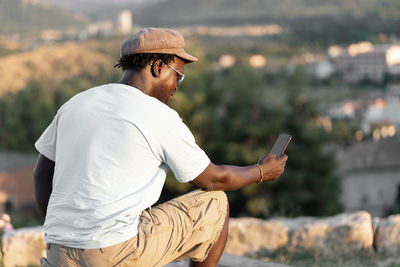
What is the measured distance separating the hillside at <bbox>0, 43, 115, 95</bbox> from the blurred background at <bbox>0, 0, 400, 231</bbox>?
259 mm

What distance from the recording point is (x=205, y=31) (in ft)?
436

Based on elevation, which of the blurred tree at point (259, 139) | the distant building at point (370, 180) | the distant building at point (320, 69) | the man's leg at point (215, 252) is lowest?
the distant building at point (320, 69)

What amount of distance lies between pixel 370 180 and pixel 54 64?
159 ft

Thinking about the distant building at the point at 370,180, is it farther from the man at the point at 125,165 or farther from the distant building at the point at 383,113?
the man at the point at 125,165

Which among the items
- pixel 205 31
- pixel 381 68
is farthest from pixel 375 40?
pixel 205 31

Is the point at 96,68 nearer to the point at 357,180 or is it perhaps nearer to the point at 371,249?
the point at 357,180

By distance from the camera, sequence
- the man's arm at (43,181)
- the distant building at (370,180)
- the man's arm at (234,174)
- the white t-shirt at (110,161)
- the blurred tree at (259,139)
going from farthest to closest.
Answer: the distant building at (370,180), the blurred tree at (259,139), the man's arm at (43,181), the man's arm at (234,174), the white t-shirt at (110,161)

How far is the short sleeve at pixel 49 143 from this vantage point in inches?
91.4

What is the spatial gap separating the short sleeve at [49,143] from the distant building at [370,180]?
29.6m

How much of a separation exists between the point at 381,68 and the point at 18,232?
4373 inches

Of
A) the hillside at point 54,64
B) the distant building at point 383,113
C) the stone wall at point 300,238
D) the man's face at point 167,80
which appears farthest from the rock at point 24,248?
the distant building at point 383,113

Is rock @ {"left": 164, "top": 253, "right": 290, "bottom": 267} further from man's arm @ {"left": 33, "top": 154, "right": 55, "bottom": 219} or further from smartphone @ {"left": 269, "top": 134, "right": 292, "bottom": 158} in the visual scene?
man's arm @ {"left": 33, "top": 154, "right": 55, "bottom": 219}

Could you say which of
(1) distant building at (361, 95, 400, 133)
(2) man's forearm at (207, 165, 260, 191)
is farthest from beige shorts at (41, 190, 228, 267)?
(1) distant building at (361, 95, 400, 133)

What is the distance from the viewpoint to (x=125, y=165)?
2.09m
